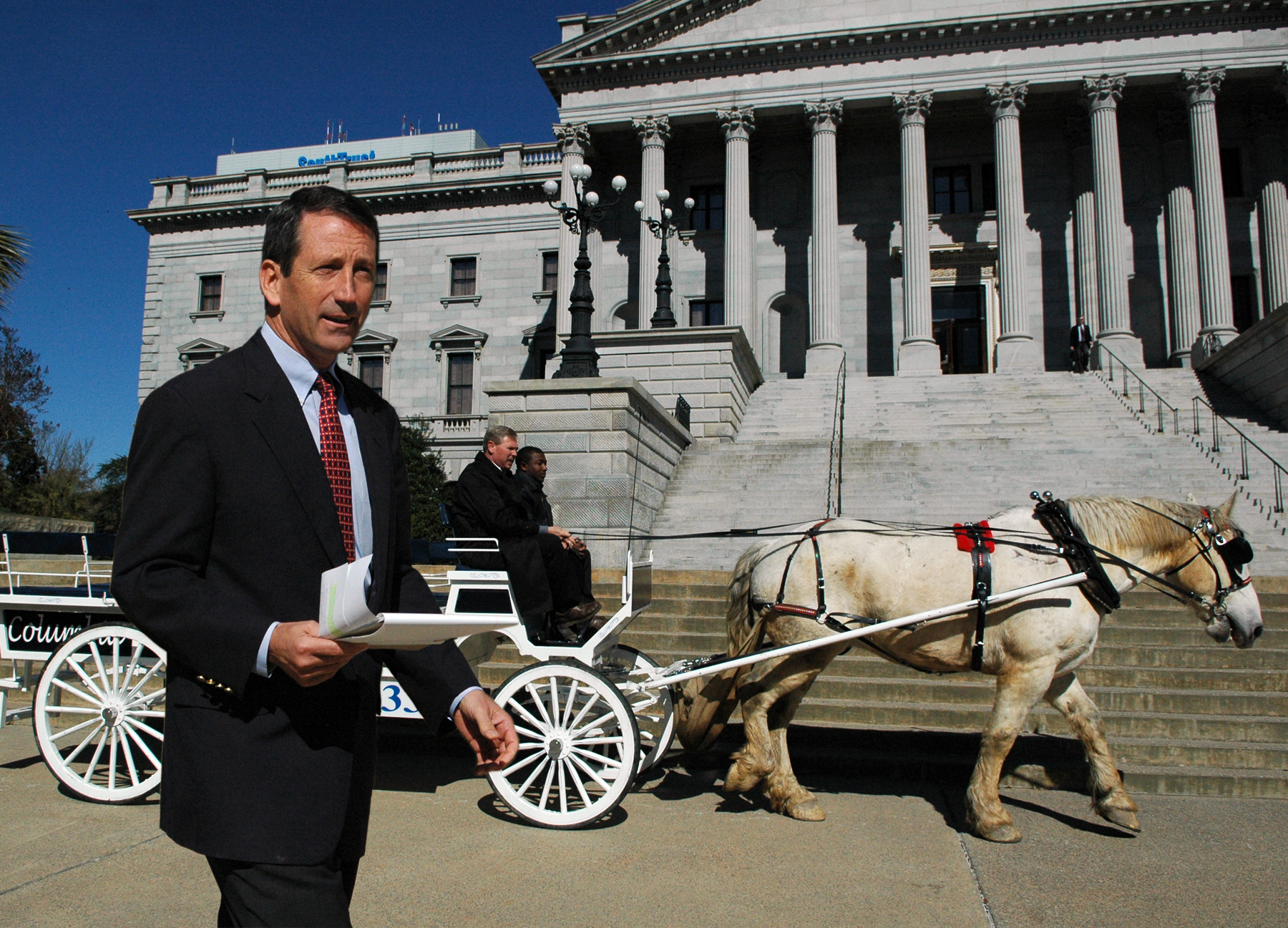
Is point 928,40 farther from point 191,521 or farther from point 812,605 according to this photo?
point 191,521

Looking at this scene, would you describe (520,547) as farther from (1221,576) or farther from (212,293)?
(212,293)

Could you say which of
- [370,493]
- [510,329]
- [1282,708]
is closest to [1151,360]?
[510,329]

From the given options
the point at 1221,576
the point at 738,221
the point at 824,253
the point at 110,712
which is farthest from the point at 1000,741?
the point at 738,221

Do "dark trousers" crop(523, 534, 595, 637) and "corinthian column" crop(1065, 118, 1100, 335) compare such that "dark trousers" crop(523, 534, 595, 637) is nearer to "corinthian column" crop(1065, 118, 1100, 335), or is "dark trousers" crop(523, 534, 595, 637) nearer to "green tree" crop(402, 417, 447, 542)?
"green tree" crop(402, 417, 447, 542)

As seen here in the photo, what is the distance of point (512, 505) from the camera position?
6.75m

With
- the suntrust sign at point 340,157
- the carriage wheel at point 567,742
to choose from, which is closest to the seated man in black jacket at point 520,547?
the carriage wheel at point 567,742

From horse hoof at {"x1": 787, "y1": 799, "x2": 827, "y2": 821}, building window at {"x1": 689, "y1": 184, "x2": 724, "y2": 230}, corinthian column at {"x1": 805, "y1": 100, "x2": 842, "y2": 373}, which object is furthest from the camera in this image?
building window at {"x1": 689, "y1": 184, "x2": 724, "y2": 230}

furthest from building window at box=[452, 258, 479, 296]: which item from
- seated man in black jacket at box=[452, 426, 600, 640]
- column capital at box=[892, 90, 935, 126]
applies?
seated man in black jacket at box=[452, 426, 600, 640]

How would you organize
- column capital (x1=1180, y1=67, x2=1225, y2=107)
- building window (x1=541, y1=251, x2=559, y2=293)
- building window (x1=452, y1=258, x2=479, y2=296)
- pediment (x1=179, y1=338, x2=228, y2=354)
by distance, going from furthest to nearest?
1. pediment (x1=179, y1=338, x2=228, y2=354)
2. building window (x1=452, y1=258, x2=479, y2=296)
3. building window (x1=541, y1=251, x2=559, y2=293)
4. column capital (x1=1180, y1=67, x2=1225, y2=107)

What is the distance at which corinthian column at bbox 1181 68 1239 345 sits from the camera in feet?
97.7

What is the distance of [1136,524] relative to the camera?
583 cm

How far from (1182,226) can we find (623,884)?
116ft

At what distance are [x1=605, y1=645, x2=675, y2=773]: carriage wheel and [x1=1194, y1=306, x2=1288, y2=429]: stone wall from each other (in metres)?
20.4

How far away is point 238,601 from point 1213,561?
235 inches
